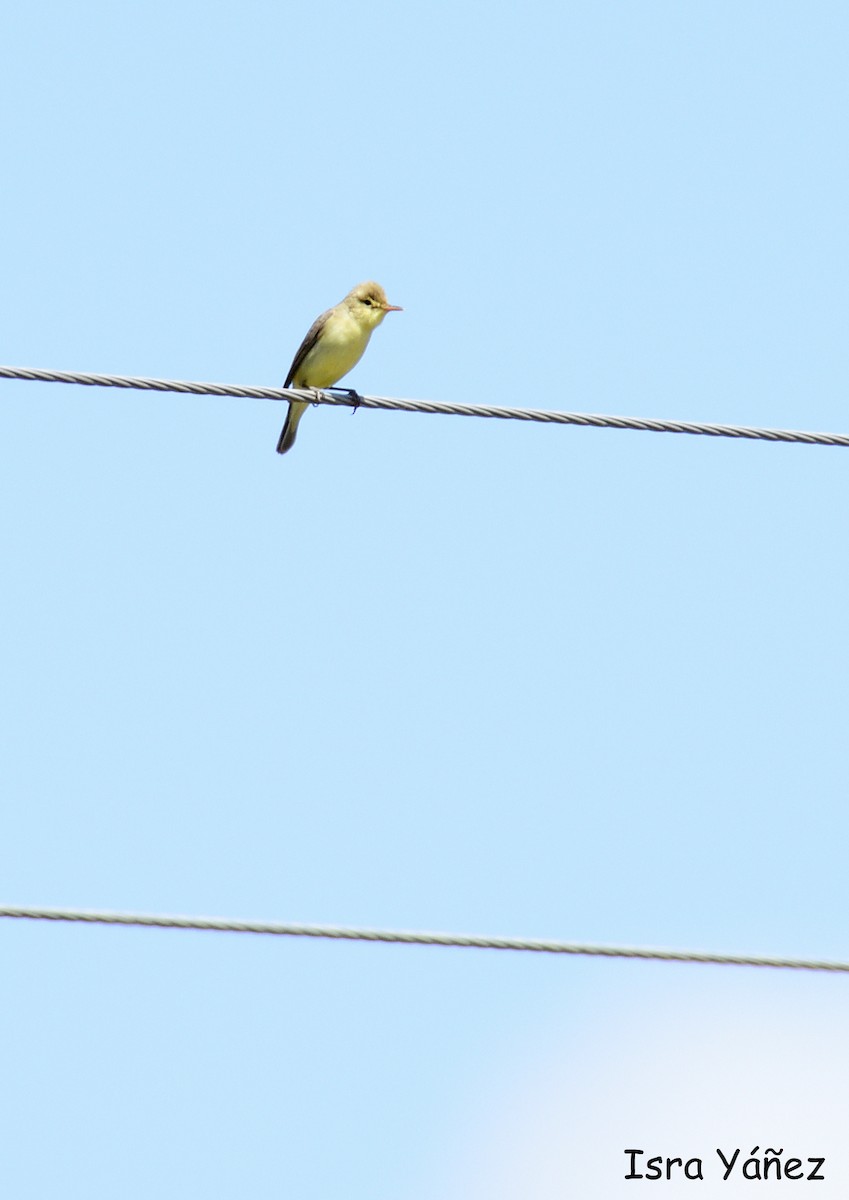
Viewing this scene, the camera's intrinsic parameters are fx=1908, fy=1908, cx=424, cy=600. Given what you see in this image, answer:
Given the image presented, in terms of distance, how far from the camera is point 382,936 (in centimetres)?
571

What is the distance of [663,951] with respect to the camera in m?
5.79

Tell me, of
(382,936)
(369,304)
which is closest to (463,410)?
(382,936)

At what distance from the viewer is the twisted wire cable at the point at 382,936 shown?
18.4 feet

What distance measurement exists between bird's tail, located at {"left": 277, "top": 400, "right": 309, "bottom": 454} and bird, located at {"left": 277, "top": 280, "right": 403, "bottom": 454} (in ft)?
2.06

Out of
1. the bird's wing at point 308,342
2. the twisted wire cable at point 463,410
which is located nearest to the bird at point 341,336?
the bird's wing at point 308,342

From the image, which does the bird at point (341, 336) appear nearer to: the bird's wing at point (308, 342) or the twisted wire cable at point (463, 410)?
the bird's wing at point (308, 342)

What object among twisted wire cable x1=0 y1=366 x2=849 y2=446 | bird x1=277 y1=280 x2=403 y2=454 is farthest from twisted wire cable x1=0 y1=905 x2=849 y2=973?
bird x1=277 y1=280 x2=403 y2=454

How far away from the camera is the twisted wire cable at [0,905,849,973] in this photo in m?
5.60

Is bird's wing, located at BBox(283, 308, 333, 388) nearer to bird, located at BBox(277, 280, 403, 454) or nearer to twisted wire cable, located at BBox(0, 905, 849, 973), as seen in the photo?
bird, located at BBox(277, 280, 403, 454)

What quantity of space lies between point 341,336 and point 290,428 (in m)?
1.34

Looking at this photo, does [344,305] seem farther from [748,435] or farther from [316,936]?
[316,936]

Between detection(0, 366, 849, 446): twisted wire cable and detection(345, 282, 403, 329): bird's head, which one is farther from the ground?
detection(345, 282, 403, 329): bird's head

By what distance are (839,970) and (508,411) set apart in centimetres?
263

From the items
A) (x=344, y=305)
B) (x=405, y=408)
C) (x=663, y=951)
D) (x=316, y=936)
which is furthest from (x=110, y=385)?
(x=344, y=305)
